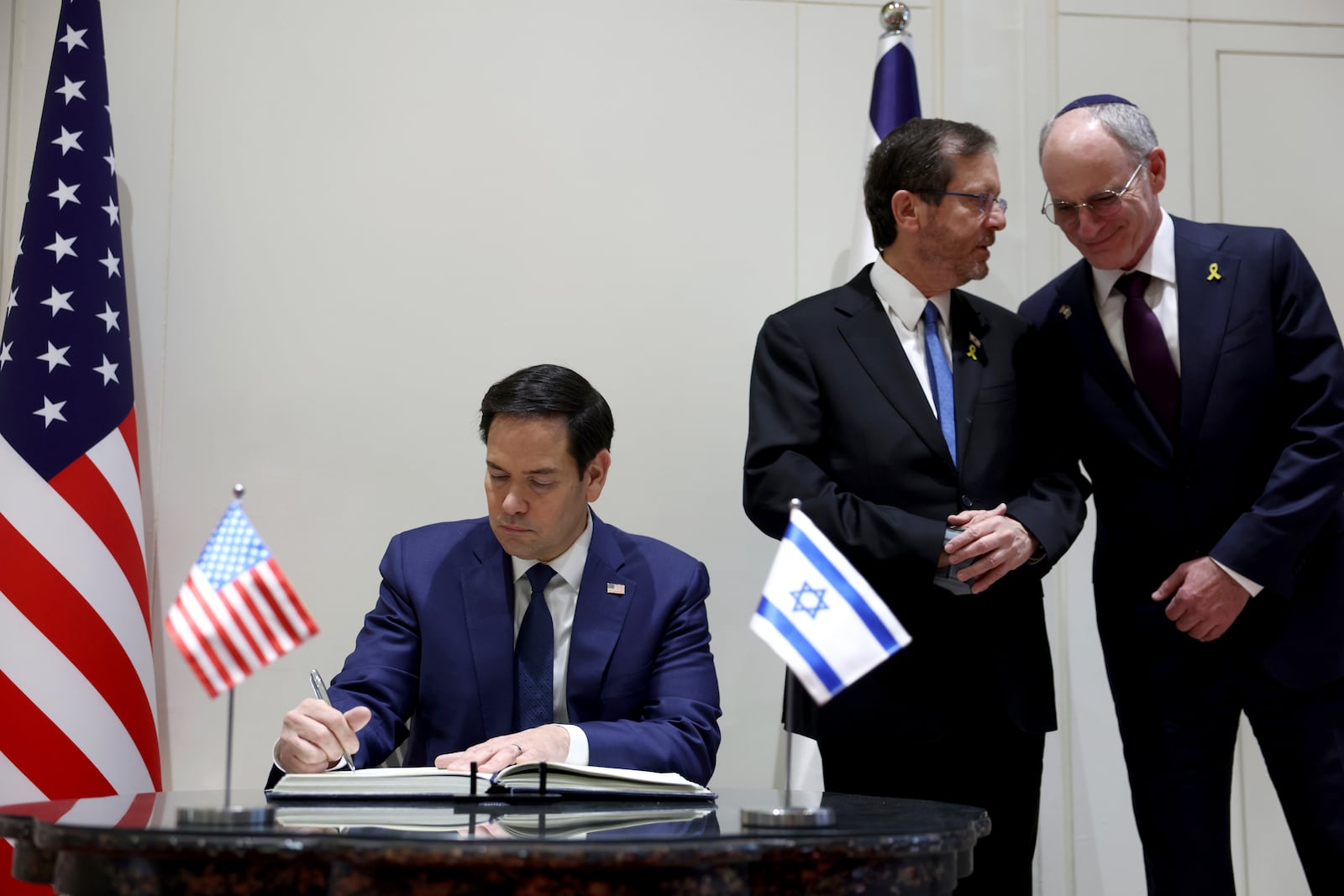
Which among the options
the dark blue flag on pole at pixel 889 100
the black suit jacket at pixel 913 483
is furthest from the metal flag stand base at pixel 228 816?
the dark blue flag on pole at pixel 889 100

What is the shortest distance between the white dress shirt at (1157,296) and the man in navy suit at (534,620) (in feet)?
3.62

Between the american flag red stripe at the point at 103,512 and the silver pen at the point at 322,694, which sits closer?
the silver pen at the point at 322,694

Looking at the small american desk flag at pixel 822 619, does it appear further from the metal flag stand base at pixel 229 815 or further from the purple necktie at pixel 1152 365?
the purple necktie at pixel 1152 365

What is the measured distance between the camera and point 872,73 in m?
4.30

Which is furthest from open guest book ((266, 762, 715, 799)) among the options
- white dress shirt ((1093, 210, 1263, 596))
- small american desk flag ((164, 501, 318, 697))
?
white dress shirt ((1093, 210, 1263, 596))

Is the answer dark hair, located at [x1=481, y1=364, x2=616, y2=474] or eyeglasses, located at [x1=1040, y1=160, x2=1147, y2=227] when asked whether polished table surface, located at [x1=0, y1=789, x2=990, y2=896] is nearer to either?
dark hair, located at [x1=481, y1=364, x2=616, y2=474]

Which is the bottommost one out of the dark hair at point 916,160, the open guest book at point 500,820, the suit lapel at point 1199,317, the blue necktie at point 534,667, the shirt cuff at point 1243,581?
the open guest book at point 500,820

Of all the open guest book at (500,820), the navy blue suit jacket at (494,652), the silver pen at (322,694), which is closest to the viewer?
the open guest book at (500,820)

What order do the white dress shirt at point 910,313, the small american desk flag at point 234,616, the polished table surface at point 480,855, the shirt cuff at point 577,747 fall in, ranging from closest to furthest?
the polished table surface at point 480,855 → the small american desk flag at point 234,616 → the shirt cuff at point 577,747 → the white dress shirt at point 910,313

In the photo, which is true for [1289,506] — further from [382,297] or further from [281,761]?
[382,297]

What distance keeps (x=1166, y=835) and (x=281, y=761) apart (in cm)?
188

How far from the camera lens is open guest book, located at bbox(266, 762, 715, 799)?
205cm

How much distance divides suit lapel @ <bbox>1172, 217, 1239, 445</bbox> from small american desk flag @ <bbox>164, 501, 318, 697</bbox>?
1.97 m

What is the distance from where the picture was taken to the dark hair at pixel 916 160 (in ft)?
10.3
